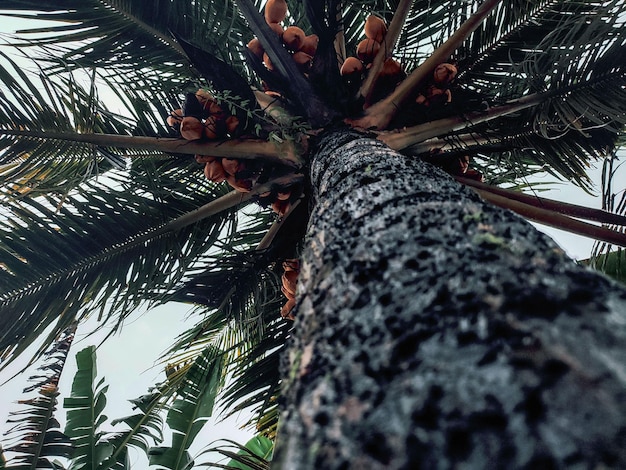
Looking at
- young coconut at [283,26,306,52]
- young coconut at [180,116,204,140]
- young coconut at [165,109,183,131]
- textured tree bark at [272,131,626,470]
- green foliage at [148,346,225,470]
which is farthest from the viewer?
green foliage at [148,346,225,470]

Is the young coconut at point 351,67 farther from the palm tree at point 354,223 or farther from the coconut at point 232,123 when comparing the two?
the coconut at point 232,123

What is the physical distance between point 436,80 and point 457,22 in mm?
765

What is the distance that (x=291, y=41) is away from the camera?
8.07 feet

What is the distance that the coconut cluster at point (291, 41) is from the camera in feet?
8.06

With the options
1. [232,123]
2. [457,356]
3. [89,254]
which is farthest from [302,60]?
[457,356]

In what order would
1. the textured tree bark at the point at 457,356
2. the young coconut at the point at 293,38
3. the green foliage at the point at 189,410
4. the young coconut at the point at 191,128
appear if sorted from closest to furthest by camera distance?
the textured tree bark at the point at 457,356, the young coconut at the point at 191,128, the young coconut at the point at 293,38, the green foliage at the point at 189,410

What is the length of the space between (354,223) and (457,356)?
51 centimetres

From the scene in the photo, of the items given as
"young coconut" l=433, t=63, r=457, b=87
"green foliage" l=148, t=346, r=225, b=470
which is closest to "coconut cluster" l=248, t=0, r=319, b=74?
"young coconut" l=433, t=63, r=457, b=87

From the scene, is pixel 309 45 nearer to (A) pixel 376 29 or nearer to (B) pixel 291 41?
(B) pixel 291 41

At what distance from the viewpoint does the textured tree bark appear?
42 centimetres

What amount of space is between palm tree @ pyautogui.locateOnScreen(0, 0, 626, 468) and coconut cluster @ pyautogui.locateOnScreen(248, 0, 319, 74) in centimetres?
15

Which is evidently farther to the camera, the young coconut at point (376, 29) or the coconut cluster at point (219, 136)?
the young coconut at point (376, 29)

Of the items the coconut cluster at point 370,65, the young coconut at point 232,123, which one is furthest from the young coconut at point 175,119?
the coconut cluster at point 370,65

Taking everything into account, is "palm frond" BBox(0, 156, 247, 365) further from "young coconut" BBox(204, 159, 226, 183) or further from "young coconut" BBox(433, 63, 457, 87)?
"young coconut" BBox(433, 63, 457, 87)
